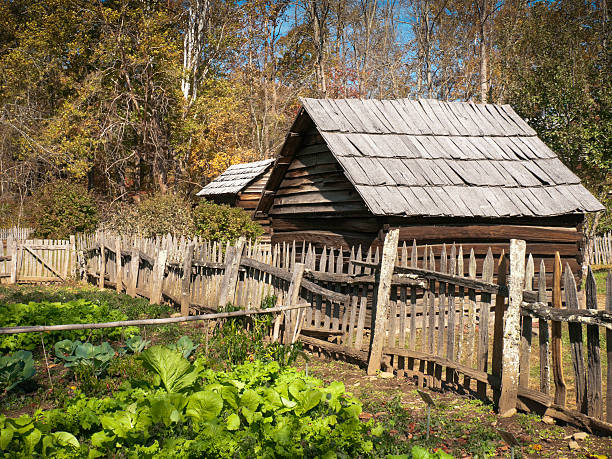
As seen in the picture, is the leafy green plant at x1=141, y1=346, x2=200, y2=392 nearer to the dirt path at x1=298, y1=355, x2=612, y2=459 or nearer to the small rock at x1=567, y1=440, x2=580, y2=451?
the dirt path at x1=298, y1=355, x2=612, y2=459

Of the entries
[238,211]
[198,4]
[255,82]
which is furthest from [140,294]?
[255,82]

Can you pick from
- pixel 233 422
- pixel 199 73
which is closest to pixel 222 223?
pixel 233 422

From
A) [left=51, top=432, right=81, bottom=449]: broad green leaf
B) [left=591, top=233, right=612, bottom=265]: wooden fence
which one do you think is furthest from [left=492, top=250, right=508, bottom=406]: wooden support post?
[left=591, top=233, right=612, bottom=265]: wooden fence

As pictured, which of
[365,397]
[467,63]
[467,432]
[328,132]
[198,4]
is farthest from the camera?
[467,63]

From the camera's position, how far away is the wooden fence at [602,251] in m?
23.1

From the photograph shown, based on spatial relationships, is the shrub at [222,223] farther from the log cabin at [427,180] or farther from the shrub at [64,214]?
the shrub at [64,214]

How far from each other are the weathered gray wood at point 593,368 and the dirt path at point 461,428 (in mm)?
248

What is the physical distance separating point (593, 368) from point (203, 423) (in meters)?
3.40

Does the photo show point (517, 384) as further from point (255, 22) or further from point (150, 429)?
point (255, 22)

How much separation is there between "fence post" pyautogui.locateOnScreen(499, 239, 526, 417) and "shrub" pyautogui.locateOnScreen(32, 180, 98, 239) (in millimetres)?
17991

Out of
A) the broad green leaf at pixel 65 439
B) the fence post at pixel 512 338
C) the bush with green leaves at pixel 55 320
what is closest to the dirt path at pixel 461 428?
the fence post at pixel 512 338

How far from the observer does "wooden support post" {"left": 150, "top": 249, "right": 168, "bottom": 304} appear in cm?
1220

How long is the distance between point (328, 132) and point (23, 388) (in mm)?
7566

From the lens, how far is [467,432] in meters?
4.85
